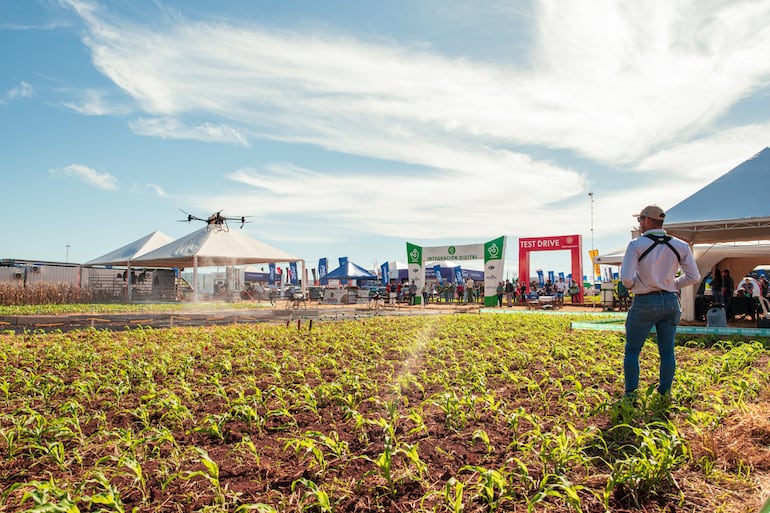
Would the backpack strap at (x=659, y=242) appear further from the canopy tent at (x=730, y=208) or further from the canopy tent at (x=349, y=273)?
the canopy tent at (x=349, y=273)

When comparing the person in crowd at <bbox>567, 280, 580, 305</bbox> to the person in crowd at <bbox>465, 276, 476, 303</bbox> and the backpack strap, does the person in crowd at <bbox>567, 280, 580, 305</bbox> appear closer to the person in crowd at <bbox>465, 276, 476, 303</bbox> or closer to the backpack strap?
the person in crowd at <bbox>465, 276, 476, 303</bbox>

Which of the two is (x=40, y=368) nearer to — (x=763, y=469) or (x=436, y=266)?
(x=763, y=469)

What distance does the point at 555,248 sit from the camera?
24.9 m

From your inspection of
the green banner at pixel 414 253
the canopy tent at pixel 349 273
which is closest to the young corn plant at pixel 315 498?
the green banner at pixel 414 253

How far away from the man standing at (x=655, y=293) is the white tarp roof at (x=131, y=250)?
26.7 metres

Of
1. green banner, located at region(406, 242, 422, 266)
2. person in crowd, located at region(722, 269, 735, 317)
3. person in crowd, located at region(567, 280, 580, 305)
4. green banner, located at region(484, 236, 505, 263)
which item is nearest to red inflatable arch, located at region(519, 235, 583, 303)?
person in crowd, located at region(567, 280, 580, 305)

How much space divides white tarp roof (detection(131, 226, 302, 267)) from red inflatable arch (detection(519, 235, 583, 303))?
39.5ft

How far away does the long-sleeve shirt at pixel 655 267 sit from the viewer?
390cm

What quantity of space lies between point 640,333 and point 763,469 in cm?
136

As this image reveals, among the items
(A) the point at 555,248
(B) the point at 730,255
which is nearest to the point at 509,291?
(A) the point at 555,248

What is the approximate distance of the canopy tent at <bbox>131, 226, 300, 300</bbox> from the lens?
23.2 meters

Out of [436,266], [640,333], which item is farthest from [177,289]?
[640,333]

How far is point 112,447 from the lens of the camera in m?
3.02

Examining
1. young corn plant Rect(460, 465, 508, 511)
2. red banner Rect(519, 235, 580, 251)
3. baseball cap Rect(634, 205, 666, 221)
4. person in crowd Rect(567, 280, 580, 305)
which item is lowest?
young corn plant Rect(460, 465, 508, 511)
